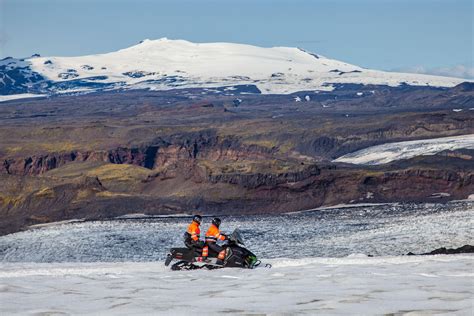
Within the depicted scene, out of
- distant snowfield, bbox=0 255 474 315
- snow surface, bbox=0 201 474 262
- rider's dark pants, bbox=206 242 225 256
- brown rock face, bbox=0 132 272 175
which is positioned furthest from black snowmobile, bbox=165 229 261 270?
brown rock face, bbox=0 132 272 175

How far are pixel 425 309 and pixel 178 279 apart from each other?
Answer: 9.69 meters

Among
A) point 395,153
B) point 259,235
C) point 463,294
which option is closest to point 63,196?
point 259,235

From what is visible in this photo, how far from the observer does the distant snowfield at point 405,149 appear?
135 m

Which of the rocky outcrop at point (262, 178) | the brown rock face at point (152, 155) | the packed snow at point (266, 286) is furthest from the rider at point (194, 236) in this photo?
the brown rock face at point (152, 155)

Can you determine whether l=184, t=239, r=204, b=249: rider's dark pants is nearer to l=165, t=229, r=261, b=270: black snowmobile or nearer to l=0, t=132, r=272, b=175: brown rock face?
l=165, t=229, r=261, b=270: black snowmobile

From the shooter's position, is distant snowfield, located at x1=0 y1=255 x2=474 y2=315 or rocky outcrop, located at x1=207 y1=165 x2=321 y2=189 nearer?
distant snowfield, located at x1=0 y1=255 x2=474 y2=315

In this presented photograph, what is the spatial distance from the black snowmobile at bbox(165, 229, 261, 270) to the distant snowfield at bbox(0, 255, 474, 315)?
0.60 m

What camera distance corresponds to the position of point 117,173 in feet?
363

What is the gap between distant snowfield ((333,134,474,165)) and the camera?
135m

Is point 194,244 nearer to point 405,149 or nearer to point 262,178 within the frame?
point 262,178

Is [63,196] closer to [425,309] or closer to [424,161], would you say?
[424,161]

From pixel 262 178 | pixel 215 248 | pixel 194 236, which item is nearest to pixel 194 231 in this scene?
pixel 194 236

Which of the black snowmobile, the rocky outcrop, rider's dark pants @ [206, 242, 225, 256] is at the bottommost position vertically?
the rocky outcrop

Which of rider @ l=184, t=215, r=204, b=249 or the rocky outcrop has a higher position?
rider @ l=184, t=215, r=204, b=249
